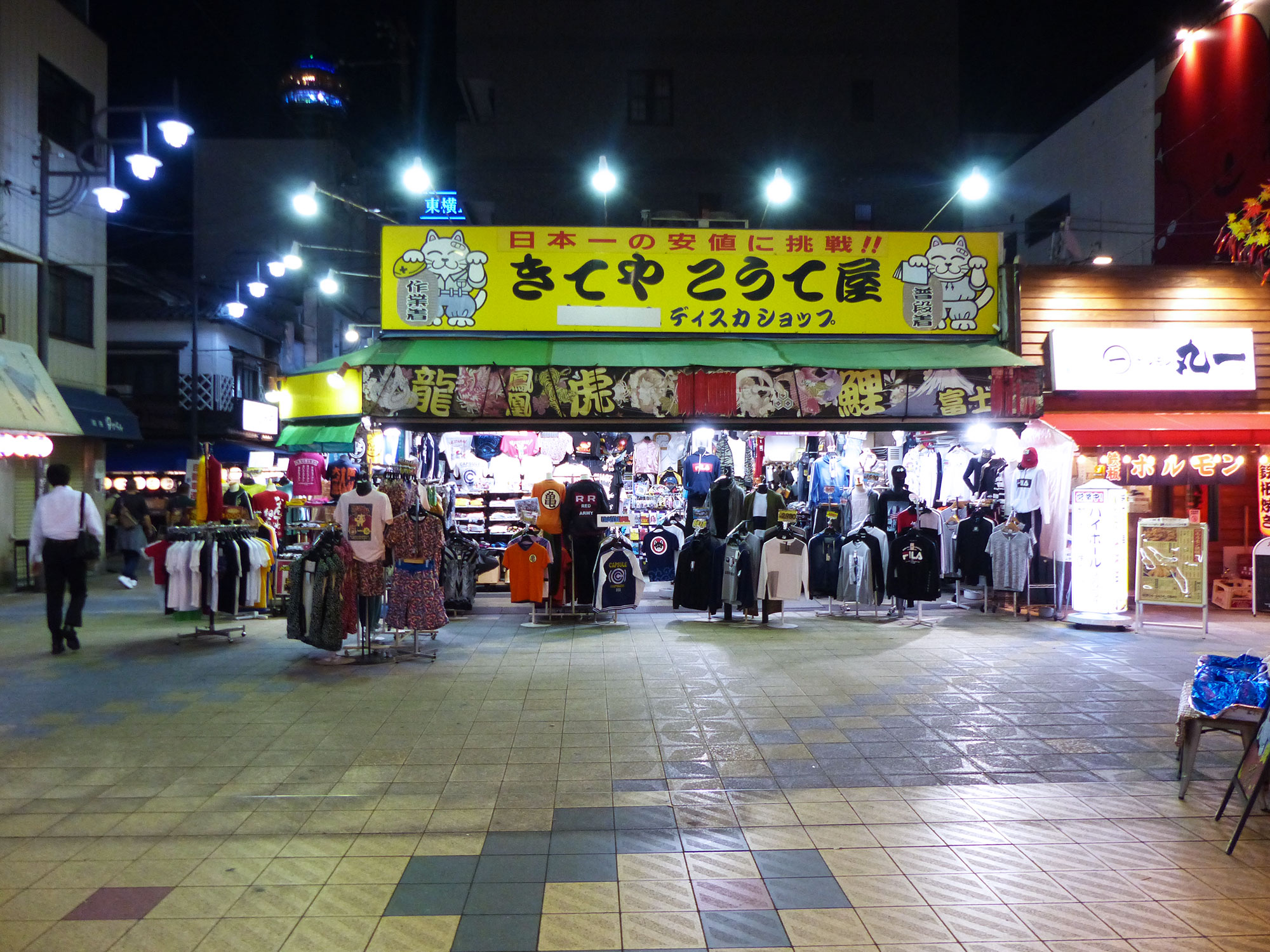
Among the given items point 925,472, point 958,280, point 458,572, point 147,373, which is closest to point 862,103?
point 958,280

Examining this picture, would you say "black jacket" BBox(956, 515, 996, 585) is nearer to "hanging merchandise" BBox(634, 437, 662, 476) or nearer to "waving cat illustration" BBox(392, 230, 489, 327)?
"hanging merchandise" BBox(634, 437, 662, 476)

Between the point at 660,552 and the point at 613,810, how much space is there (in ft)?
28.9

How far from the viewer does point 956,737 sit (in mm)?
6387

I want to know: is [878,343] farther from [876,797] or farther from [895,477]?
[876,797]

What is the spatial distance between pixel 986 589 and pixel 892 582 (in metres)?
2.09

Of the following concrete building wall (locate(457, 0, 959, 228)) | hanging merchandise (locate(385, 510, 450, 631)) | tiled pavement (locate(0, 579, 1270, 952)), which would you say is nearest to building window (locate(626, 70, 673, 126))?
concrete building wall (locate(457, 0, 959, 228))

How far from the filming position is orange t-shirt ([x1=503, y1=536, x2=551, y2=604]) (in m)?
11.2

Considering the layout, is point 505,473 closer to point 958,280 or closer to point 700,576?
point 700,576

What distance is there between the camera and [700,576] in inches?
453

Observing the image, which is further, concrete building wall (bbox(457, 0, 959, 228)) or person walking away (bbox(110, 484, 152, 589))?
concrete building wall (bbox(457, 0, 959, 228))

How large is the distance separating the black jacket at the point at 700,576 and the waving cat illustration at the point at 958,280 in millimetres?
5158

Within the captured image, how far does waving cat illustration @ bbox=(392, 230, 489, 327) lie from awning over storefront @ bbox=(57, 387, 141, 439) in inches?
367

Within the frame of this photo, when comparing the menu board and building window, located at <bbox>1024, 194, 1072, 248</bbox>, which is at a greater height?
building window, located at <bbox>1024, 194, 1072, 248</bbox>

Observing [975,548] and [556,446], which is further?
[556,446]
